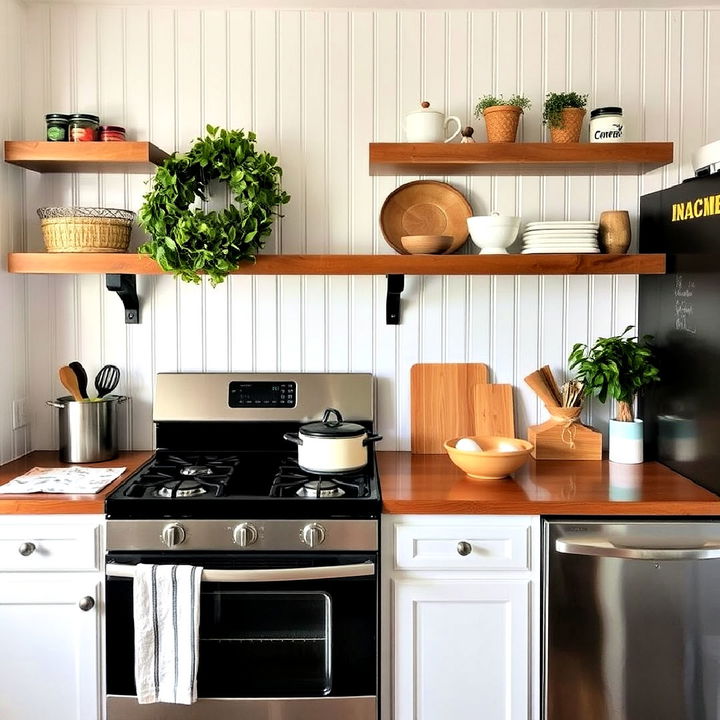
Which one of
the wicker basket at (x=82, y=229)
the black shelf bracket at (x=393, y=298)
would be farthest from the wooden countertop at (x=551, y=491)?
the wicker basket at (x=82, y=229)

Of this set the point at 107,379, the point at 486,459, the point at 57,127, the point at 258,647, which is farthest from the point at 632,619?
the point at 57,127

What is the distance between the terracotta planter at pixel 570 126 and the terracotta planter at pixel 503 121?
0.13 m

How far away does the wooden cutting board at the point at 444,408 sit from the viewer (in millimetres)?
2574

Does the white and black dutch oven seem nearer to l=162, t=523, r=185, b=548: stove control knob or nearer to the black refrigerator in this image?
l=162, t=523, r=185, b=548: stove control knob

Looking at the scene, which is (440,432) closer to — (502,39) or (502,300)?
(502,300)

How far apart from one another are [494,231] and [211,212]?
0.83 m

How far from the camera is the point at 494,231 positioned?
2326 millimetres

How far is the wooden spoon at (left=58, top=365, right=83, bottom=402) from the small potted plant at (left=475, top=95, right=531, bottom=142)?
1.47 metres

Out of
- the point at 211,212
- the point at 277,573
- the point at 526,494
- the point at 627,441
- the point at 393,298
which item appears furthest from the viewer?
the point at 393,298

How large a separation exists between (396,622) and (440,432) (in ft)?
2.40

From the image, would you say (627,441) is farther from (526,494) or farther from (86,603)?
(86,603)

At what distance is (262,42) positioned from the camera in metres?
2.52

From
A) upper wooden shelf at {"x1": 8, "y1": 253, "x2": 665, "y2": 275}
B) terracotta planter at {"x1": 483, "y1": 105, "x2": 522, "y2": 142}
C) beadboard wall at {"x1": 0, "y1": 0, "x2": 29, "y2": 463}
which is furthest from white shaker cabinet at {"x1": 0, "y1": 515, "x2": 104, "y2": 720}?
terracotta planter at {"x1": 483, "y1": 105, "x2": 522, "y2": 142}

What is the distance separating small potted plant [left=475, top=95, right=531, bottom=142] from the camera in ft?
7.73
